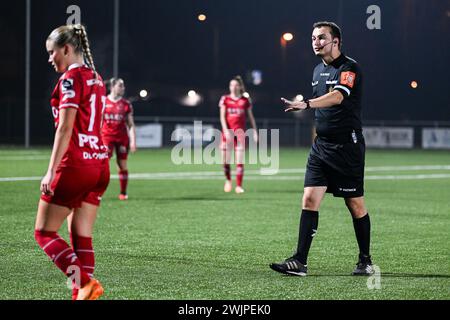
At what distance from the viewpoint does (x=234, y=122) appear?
1875cm

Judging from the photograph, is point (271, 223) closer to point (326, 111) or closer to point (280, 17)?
point (326, 111)

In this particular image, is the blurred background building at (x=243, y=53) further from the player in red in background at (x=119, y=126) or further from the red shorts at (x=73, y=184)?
the red shorts at (x=73, y=184)

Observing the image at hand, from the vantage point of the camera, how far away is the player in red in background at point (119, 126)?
16.0m

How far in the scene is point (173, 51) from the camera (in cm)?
5866

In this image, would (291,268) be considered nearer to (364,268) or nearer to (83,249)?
(364,268)

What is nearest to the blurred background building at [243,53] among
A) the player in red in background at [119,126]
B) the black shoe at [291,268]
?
the player in red in background at [119,126]

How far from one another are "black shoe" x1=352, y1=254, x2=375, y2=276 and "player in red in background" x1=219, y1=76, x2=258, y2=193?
398 inches

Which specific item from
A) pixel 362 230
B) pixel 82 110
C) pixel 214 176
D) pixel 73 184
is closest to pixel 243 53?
pixel 214 176

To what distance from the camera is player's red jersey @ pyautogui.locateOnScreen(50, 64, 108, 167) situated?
5941 mm

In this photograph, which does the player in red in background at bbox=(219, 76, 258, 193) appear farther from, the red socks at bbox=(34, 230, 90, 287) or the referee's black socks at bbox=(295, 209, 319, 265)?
the red socks at bbox=(34, 230, 90, 287)

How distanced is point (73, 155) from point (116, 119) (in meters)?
Result: 10.3

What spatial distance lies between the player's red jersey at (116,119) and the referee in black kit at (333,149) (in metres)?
8.40

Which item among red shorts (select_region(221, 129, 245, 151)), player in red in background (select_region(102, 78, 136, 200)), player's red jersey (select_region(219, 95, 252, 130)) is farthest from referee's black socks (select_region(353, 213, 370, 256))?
player's red jersey (select_region(219, 95, 252, 130))
